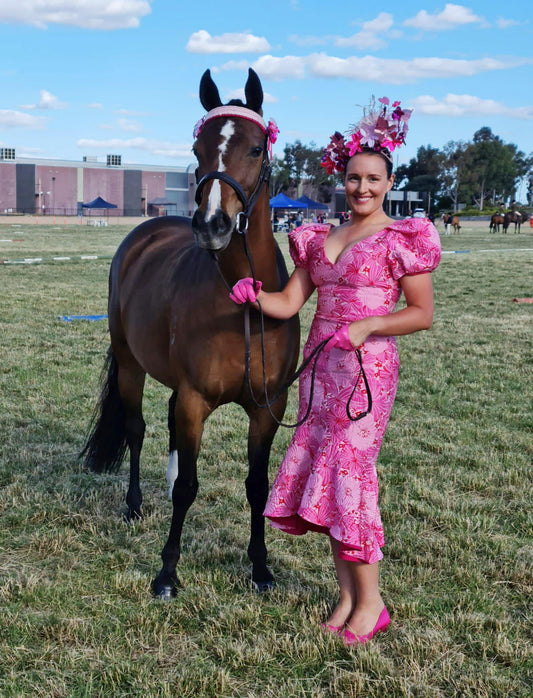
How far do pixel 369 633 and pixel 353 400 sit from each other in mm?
955

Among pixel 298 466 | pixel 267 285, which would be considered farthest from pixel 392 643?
pixel 267 285

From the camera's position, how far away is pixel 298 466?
2.92 meters

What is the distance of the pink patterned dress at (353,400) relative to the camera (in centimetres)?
272

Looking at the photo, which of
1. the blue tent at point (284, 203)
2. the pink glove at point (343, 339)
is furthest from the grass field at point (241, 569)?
the blue tent at point (284, 203)

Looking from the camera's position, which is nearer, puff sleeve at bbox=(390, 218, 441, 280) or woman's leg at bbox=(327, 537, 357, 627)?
puff sleeve at bbox=(390, 218, 441, 280)

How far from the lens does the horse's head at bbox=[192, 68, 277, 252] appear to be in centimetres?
257

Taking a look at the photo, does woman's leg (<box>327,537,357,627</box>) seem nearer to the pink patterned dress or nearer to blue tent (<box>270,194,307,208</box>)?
the pink patterned dress

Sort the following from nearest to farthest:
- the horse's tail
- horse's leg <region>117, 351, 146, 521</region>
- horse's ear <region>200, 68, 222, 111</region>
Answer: horse's ear <region>200, 68, 222, 111</region> → horse's leg <region>117, 351, 146, 521</region> → the horse's tail

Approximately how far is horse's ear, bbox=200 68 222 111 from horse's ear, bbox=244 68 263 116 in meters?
0.13

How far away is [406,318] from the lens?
2.69 metres

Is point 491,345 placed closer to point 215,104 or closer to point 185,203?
point 215,104

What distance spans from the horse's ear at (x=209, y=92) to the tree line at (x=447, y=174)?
74890 mm

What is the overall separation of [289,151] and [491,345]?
88.5 m

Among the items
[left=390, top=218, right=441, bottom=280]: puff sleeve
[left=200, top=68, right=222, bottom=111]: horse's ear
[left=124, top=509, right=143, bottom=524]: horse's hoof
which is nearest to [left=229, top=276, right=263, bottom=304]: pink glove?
[left=390, top=218, right=441, bottom=280]: puff sleeve
